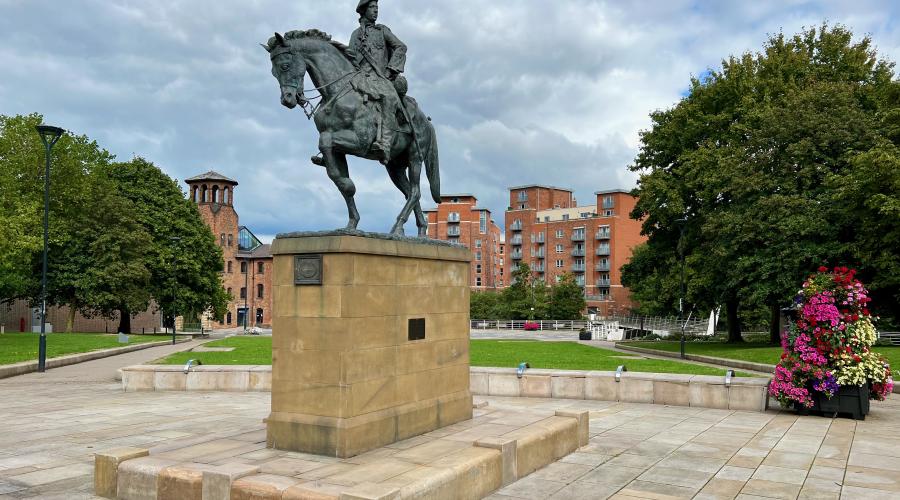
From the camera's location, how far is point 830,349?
43.3 feet

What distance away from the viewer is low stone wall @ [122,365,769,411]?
1498cm

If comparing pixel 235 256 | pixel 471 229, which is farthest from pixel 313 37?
pixel 471 229

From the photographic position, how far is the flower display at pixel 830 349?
43.0ft

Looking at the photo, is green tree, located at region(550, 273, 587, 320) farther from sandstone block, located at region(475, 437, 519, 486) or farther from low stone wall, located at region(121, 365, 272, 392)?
sandstone block, located at region(475, 437, 519, 486)

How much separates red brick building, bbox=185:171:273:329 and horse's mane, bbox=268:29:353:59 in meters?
84.4

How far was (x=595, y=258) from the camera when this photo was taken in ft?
351

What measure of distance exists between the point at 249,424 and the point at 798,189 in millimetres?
28990

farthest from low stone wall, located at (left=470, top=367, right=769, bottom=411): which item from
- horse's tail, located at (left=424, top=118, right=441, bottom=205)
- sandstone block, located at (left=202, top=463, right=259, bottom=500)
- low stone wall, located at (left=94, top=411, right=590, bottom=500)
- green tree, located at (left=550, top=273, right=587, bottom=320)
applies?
green tree, located at (left=550, top=273, right=587, bottom=320)

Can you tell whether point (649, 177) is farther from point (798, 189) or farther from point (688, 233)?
point (798, 189)

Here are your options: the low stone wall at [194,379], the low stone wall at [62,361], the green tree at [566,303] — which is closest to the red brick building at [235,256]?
the green tree at [566,303]

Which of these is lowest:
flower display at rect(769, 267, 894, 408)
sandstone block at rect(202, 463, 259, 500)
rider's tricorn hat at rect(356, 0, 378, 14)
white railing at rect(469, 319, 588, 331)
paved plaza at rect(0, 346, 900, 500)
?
white railing at rect(469, 319, 588, 331)

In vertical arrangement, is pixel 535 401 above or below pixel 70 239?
below

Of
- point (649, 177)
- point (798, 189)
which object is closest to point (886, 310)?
point (798, 189)

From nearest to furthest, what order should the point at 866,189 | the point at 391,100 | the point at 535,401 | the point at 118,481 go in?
the point at 118,481 < the point at 391,100 < the point at 535,401 < the point at 866,189
